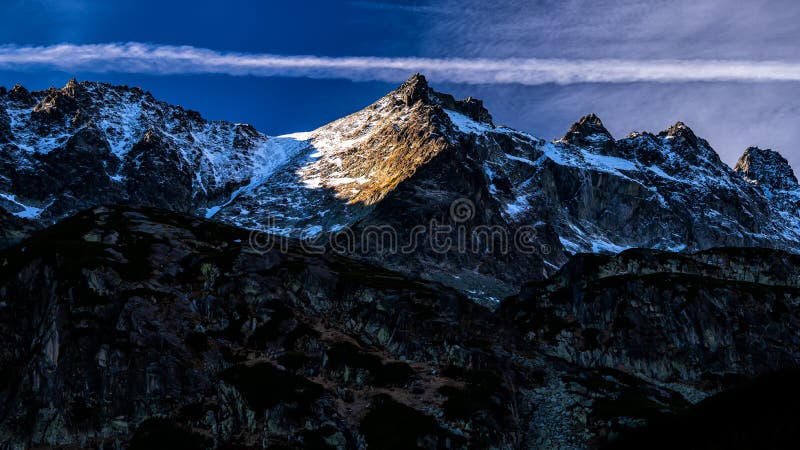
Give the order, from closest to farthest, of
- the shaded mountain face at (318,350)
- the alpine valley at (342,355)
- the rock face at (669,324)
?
1. the alpine valley at (342,355)
2. the shaded mountain face at (318,350)
3. the rock face at (669,324)

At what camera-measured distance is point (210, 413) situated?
206ft

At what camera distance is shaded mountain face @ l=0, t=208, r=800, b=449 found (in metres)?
62.1

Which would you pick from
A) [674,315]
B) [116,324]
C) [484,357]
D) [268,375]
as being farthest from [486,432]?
[674,315]

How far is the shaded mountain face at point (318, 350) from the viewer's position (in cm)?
6206

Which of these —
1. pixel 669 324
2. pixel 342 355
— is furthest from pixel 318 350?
pixel 669 324

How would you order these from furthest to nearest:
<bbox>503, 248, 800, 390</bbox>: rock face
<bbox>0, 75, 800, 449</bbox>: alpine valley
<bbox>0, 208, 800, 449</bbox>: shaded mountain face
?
<bbox>503, 248, 800, 390</bbox>: rock face, <bbox>0, 208, 800, 449</bbox>: shaded mountain face, <bbox>0, 75, 800, 449</bbox>: alpine valley

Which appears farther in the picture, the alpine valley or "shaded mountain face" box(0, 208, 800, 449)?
"shaded mountain face" box(0, 208, 800, 449)

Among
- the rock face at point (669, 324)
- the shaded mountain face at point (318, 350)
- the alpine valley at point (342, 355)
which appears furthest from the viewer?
the rock face at point (669, 324)

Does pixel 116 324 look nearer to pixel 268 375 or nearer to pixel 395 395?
pixel 268 375

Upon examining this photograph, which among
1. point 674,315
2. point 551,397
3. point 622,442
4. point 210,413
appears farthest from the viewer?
point 674,315

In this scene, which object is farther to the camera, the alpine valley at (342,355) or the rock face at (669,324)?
the rock face at (669,324)

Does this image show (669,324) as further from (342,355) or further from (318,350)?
(318,350)

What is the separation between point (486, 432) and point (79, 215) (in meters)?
92.8

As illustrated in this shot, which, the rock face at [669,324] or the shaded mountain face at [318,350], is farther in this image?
the rock face at [669,324]
